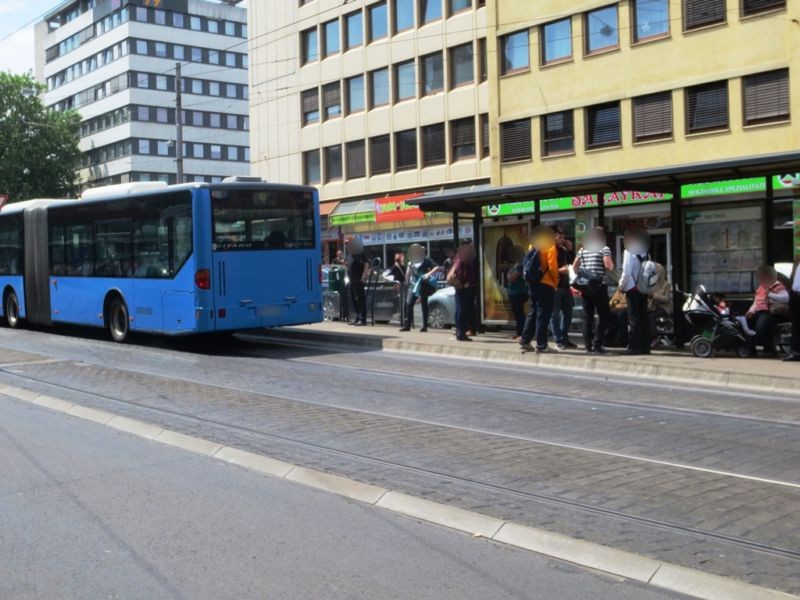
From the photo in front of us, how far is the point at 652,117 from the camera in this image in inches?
1191

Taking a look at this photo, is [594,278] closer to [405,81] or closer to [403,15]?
[405,81]

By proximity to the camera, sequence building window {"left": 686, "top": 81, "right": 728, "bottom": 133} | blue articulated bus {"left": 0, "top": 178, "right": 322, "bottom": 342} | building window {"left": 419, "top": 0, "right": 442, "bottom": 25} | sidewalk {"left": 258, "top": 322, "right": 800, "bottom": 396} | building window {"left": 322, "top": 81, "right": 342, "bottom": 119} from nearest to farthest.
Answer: sidewalk {"left": 258, "top": 322, "right": 800, "bottom": 396} < blue articulated bus {"left": 0, "top": 178, "right": 322, "bottom": 342} < building window {"left": 686, "top": 81, "right": 728, "bottom": 133} < building window {"left": 419, "top": 0, "right": 442, "bottom": 25} < building window {"left": 322, "top": 81, "right": 342, "bottom": 119}

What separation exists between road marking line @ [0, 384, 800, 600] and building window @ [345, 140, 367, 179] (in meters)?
35.5

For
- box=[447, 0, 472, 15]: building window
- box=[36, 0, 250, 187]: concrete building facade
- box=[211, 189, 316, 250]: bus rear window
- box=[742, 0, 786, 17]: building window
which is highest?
box=[36, 0, 250, 187]: concrete building facade

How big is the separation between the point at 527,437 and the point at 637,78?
2462 centimetres

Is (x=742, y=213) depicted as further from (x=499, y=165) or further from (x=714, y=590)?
(x=499, y=165)

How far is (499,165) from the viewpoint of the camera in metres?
35.1

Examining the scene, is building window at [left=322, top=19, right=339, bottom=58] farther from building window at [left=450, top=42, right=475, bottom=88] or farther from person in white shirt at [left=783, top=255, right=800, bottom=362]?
person in white shirt at [left=783, top=255, right=800, bottom=362]

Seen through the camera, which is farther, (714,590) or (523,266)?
(523,266)

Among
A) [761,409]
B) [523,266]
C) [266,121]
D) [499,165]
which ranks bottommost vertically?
[761,409]

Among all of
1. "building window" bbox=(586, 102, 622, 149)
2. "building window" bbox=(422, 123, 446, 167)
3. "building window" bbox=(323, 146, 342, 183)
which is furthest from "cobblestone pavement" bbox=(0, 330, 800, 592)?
"building window" bbox=(323, 146, 342, 183)

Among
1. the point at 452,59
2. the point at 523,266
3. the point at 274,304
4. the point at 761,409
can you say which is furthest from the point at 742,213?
the point at 452,59

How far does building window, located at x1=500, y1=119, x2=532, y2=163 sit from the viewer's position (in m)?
34.2

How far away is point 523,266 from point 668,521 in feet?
Result: 30.5
